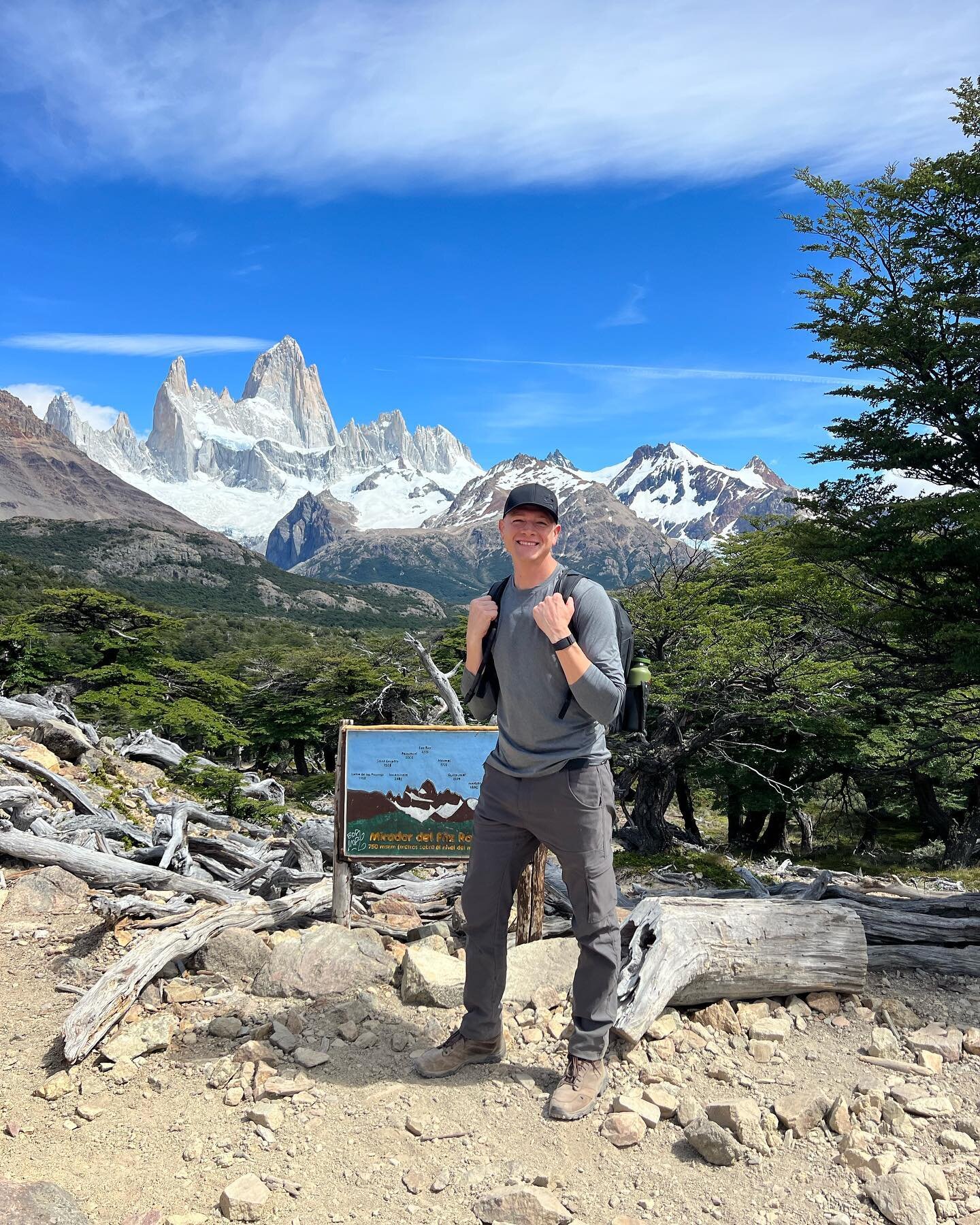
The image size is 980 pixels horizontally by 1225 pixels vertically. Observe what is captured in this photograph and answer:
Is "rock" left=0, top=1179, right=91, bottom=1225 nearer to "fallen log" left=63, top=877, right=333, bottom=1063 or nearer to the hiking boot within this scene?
"fallen log" left=63, top=877, right=333, bottom=1063

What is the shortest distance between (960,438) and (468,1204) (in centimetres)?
614

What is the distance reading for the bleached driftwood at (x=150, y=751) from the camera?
15.8 m

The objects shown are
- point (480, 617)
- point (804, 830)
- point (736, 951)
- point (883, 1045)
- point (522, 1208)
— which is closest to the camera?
point (522, 1208)

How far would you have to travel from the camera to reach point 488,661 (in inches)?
153

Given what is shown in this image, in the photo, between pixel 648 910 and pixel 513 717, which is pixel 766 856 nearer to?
pixel 648 910

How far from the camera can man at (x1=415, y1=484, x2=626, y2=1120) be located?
363 centimetres

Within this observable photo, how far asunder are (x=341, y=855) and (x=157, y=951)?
1.27 m

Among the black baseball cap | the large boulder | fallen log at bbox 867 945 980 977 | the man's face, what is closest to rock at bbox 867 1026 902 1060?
fallen log at bbox 867 945 980 977

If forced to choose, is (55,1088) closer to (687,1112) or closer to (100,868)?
(687,1112)

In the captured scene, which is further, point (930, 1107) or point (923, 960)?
point (923, 960)

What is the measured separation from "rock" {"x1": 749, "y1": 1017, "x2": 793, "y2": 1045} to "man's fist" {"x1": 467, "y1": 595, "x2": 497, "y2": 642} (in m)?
2.60

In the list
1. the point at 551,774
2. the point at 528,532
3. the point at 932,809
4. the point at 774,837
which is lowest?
the point at 774,837

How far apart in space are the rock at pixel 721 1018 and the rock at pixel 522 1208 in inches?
63.6

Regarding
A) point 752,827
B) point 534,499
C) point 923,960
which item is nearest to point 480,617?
point 534,499
